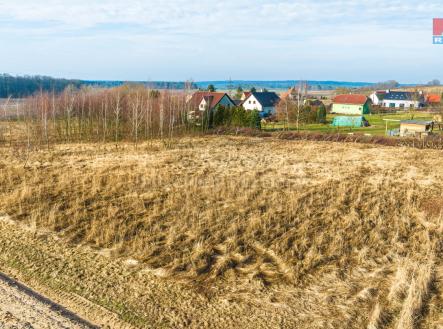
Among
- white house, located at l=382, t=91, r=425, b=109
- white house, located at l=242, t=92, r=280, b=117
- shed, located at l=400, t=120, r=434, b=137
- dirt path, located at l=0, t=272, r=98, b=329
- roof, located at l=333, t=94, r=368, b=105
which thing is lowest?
dirt path, located at l=0, t=272, r=98, b=329

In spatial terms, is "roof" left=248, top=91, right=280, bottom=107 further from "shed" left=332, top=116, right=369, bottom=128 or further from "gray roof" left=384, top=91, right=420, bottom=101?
"gray roof" left=384, top=91, right=420, bottom=101

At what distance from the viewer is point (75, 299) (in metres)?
5.93

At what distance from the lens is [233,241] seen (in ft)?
26.2

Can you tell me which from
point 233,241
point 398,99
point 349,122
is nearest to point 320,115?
point 349,122

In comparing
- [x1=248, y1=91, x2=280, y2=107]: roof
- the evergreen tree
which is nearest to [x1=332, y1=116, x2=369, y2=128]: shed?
the evergreen tree

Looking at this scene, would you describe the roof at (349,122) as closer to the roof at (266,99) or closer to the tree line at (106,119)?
the tree line at (106,119)

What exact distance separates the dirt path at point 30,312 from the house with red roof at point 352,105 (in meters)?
53.3

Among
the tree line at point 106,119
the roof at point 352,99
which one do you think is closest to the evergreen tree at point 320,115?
the tree line at point 106,119

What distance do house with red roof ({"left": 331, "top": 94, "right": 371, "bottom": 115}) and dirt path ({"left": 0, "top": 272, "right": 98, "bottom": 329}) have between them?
175 feet

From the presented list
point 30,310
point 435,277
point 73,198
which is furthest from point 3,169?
point 435,277

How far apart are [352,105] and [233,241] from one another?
5102 cm

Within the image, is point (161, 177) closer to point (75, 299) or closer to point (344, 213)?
point (344, 213)

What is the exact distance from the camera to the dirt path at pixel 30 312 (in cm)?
532

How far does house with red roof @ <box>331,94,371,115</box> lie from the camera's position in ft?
178
